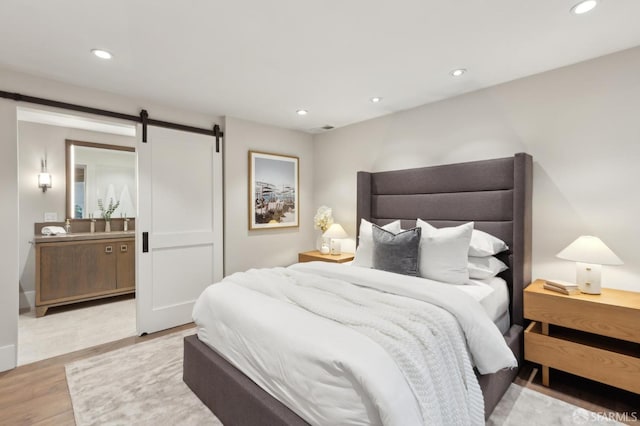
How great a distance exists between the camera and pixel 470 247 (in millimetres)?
2602

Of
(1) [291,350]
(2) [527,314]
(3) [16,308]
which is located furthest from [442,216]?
(3) [16,308]

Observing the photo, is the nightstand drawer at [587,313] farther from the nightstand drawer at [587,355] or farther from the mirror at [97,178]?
Answer: the mirror at [97,178]

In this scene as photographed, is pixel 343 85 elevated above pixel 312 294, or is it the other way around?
pixel 343 85

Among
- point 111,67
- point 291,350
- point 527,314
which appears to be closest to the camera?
point 291,350

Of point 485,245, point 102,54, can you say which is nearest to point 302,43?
point 102,54

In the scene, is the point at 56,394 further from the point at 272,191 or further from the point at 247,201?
the point at 272,191

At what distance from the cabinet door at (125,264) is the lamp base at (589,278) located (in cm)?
517

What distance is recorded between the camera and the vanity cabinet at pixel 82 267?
379 centimetres

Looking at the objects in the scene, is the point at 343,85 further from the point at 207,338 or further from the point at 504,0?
the point at 207,338

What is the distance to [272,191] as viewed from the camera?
426 centimetres

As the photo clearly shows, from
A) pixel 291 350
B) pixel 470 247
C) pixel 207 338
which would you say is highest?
pixel 470 247

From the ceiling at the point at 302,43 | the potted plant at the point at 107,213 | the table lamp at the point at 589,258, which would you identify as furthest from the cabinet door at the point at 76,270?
the table lamp at the point at 589,258

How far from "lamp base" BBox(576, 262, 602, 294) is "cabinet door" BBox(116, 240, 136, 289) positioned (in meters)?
5.17

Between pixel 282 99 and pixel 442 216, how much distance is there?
2.07m
